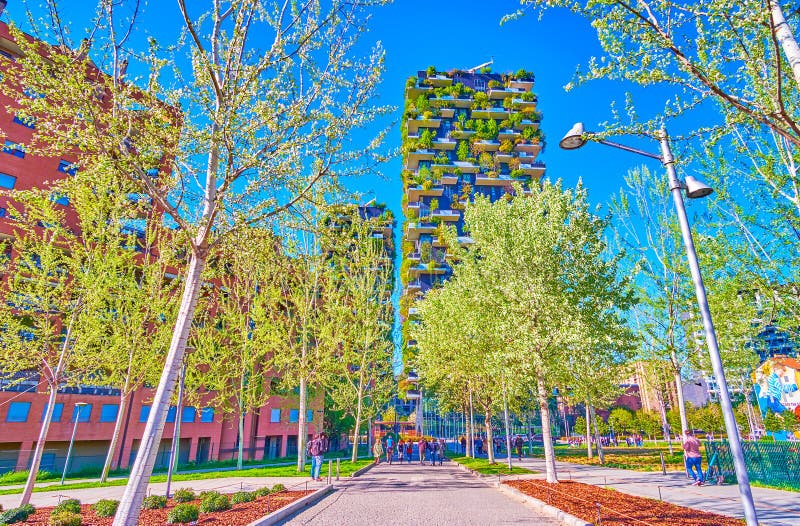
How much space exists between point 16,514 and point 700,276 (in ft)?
46.0

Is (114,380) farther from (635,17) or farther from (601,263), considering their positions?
(635,17)

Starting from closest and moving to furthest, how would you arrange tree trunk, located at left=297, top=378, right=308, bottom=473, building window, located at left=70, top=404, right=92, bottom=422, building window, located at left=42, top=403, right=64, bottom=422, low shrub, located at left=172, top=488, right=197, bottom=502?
low shrub, located at left=172, top=488, right=197, bottom=502 < tree trunk, located at left=297, top=378, right=308, bottom=473 < building window, located at left=42, top=403, right=64, bottom=422 < building window, located at left=70, top=404, right=92, bottom=422

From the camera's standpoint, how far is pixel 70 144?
713 cm

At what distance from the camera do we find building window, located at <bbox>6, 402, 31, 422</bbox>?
2435 cm

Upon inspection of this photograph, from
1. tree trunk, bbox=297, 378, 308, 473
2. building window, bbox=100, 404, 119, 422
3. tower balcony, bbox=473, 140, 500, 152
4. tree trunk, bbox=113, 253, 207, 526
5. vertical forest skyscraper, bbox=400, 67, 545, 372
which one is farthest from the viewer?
tower balcony, bbox=473, 140, 500, 152

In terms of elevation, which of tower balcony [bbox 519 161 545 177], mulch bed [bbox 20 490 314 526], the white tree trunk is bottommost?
mulch bed [bbox 20 490 314 526]

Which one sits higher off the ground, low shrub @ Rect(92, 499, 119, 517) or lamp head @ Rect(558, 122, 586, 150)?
lamp head @ Rect(558, 122, 586, 150)

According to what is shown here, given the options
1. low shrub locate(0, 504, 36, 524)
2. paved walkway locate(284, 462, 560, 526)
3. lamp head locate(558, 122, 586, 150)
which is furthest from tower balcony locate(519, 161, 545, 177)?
low shrub locate(0, 504, 36, 524)

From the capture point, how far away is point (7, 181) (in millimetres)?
27141

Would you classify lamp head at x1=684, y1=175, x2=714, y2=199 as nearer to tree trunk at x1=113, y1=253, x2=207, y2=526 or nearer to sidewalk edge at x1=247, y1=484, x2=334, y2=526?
tree trunk at x1=113, y1=253, x2=207, y2=526

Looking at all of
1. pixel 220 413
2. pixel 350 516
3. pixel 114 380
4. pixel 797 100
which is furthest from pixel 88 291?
pixel 220 413

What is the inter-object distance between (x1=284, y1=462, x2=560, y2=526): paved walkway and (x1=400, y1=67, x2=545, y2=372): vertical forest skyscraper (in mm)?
39635

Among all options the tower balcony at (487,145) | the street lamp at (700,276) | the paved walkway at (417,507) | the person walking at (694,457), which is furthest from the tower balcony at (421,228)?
the street lamp at (700,276)

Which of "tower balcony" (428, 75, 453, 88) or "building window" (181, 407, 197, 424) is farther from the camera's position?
"tower balcony" (428, 75, 453, 88)
